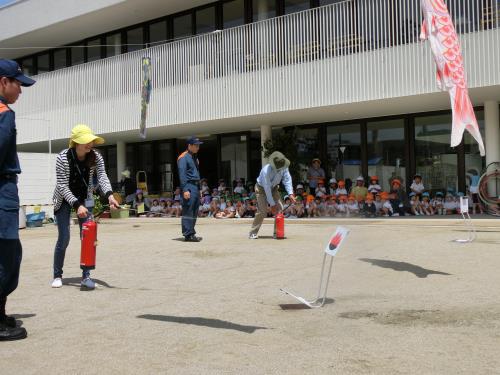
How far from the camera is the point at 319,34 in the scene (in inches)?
612

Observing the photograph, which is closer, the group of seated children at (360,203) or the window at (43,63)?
the group of seated children at (360,203)

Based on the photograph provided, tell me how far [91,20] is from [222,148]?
7.10 metres

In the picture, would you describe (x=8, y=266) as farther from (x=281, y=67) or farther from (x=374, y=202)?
(x=374, y=202)

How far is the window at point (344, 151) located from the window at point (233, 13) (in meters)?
5.06

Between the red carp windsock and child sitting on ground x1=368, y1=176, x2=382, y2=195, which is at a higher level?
the red carp windsock

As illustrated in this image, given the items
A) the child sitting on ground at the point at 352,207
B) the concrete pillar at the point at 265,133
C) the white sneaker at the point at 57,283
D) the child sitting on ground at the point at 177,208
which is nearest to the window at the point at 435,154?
the child sitting on ground at the point at 352,207

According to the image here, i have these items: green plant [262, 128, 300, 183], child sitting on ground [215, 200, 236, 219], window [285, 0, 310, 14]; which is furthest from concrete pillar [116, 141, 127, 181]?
window [285, 0, 310, 14]

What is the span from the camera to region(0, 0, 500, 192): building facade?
46.5ft

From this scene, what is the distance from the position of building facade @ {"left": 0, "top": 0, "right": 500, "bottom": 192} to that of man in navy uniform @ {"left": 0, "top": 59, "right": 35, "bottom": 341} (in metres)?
11.3

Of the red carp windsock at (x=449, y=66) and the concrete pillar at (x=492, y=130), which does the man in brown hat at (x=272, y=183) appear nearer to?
the red carp windsock at (x=449, y=66)

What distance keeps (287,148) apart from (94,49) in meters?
11.2

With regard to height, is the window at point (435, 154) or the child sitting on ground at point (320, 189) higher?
the window at point (435, 154)

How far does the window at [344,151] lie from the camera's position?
18.5 m

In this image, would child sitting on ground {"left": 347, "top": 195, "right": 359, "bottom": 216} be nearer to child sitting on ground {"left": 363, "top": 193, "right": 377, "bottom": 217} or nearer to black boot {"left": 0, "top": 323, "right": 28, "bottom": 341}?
child sitting on ground {"left": 363, "top": 193, "right": 377, "bottom": 217}
